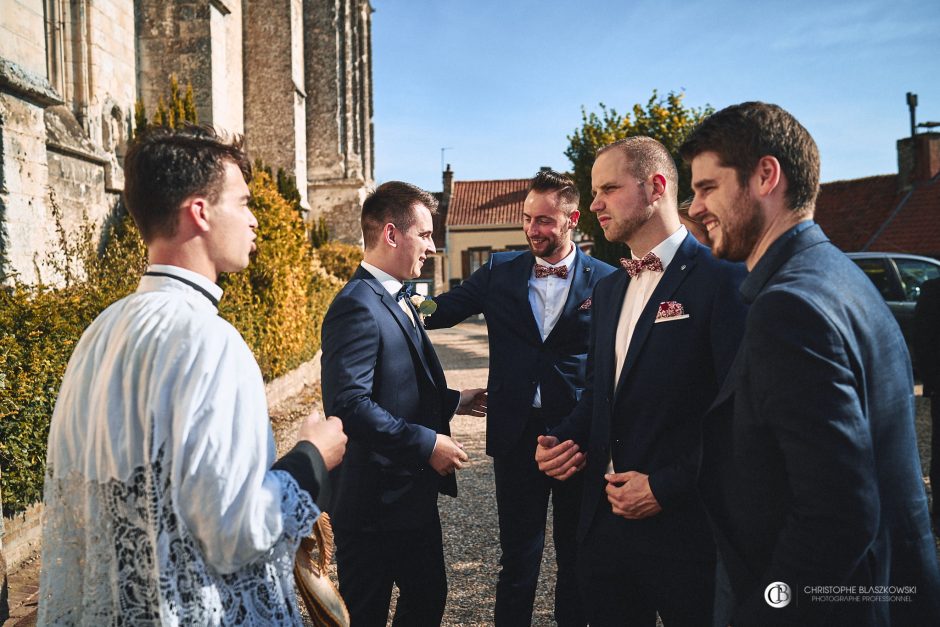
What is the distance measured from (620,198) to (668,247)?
28cm

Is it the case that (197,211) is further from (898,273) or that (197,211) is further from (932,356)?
(898,273)

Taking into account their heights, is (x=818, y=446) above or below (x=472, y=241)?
below

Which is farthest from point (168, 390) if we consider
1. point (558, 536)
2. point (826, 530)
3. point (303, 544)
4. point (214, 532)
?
point (558, 536)

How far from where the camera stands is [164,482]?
141cm

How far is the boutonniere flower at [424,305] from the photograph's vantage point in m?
3.46

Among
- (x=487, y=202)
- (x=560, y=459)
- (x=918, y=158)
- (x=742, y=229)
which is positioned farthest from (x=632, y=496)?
(x=487, y=202)

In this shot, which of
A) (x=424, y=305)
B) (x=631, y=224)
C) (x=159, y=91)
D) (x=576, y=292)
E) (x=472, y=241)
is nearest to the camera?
(x=631, y=224)

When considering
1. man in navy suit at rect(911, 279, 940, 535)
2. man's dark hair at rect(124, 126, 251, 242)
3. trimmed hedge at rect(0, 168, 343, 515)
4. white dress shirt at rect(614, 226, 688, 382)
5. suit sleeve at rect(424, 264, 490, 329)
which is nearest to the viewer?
man's dark hair at rect(124, 126, 251, 242)

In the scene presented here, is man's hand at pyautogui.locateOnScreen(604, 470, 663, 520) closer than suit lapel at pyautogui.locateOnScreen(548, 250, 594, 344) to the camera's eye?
Yes

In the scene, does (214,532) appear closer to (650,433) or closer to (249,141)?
(650,433)

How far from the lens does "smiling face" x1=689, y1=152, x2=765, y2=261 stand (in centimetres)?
168

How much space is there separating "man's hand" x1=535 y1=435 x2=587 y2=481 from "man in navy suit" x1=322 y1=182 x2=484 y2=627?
0.33 meters

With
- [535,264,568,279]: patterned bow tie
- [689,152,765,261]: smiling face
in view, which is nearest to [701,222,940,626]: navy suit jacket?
[689,152,765,261]: smiling face

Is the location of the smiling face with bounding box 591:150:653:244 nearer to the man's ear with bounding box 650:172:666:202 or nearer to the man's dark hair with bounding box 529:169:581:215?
the man's ear with bounding box 650:172:666:202
